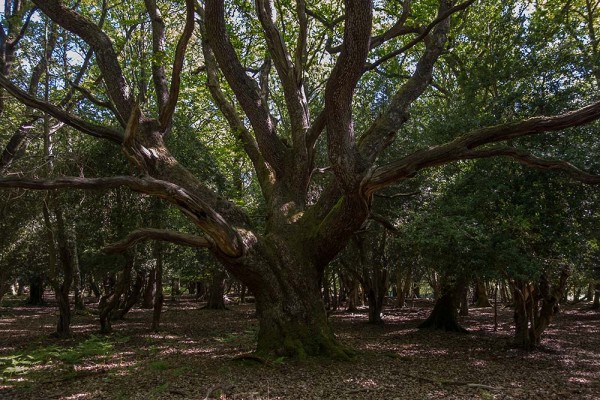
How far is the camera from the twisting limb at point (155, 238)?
6840 millimetres

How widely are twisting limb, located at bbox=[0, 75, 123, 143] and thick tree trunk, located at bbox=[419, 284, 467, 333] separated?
10972 mm

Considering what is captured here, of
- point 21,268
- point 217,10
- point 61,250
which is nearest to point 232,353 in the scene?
point 61,250

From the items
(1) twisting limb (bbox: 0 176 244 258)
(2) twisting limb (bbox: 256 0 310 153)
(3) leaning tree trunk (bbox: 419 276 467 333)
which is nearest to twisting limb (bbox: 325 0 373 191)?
(1) twisting limb (bbox: 0 176 244 258)

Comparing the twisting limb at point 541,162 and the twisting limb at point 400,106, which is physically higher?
the twisting limb at point 400,106

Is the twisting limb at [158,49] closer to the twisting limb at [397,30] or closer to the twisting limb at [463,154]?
the twisting limb at [397,30]

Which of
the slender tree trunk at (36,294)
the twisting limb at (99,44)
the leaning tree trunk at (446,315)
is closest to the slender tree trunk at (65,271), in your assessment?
the twisting limb at (99,44)

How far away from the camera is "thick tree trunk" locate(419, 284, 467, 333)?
14562 millimetres

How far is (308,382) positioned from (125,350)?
5.85m

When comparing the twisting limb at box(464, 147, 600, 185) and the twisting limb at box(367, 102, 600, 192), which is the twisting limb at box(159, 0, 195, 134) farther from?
the twisting limb at box(464, 147, 600, 185)

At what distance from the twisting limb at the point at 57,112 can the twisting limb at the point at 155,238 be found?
1910 millimetres

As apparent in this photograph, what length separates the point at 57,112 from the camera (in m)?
7.36

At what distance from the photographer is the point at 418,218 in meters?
9.29

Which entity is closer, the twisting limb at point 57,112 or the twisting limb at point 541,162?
the twisting limb at point 541,162

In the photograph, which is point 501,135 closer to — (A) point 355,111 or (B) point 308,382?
(B) point 308,382
